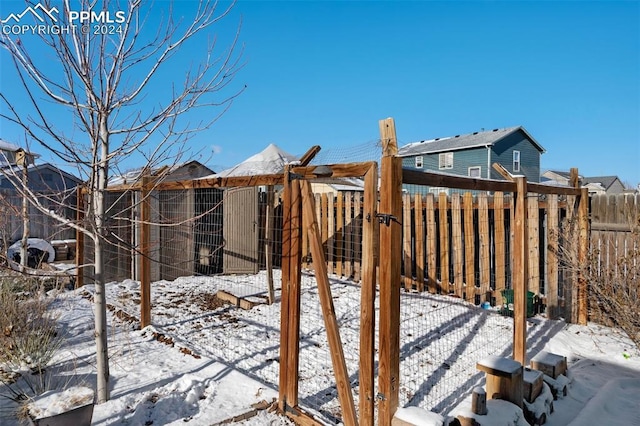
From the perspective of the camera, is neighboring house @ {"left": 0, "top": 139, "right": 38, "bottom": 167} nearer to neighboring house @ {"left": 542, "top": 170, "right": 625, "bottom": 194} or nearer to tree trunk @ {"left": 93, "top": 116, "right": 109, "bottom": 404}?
tree trunk @ {"left": 93, "top": 116, "right": 109, "bottom": 404}

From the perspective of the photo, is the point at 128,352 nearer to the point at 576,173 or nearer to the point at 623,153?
the point at 576,173

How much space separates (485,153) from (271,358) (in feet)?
62.3

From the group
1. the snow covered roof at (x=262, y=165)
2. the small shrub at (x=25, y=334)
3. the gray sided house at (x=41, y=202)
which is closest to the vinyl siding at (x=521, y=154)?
the snow covered roof at (x=262, y=165)

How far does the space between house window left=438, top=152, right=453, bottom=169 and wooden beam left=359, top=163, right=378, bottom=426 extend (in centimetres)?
2035

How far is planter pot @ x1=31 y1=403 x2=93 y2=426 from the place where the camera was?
2283 mm

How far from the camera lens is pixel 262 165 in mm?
10914

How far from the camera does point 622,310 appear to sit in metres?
3.77

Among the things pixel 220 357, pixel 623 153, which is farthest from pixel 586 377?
pixel 623 153

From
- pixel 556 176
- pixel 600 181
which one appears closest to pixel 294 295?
pixel 556 176

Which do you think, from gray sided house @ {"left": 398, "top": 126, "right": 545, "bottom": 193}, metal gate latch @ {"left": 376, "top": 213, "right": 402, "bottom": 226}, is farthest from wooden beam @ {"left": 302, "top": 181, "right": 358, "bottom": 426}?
gray sided house @ {"left": 398, "top": 126, "right": 545, "bottom": 193}

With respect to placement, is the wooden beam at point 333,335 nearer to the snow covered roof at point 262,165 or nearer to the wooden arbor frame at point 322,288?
the wooden arbor frame at point 322,288

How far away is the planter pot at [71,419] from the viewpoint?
2283 millimetres

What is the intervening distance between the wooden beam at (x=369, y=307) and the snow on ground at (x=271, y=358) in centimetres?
28

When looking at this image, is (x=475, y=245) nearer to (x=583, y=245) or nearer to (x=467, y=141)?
(x=583, y=245)
